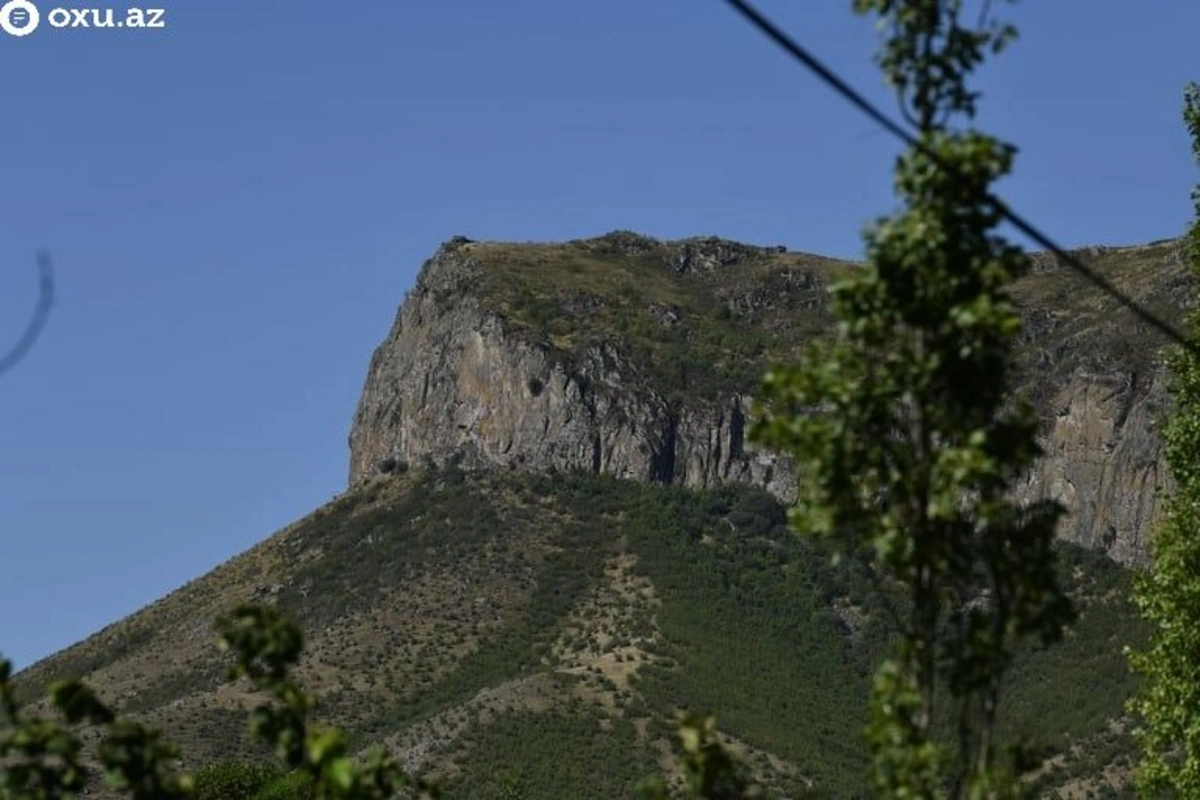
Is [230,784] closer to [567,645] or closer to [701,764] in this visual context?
[567,645]

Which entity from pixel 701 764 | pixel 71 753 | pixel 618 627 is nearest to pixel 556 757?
pixel 618 627

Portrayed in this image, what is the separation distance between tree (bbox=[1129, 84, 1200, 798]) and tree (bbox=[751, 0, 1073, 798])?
1595cm

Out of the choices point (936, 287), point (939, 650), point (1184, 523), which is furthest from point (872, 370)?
point (1184, 523)

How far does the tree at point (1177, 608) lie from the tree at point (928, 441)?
15946mm

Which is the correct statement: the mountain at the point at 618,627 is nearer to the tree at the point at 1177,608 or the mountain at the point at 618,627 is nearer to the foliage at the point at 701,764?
the tree at the point at 1177,608

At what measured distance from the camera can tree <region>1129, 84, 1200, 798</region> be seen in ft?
88.8

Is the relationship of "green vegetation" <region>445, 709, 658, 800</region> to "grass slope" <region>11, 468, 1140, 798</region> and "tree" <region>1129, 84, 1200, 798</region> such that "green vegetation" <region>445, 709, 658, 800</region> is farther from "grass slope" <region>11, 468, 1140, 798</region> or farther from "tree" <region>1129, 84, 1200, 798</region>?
"tree" <region>1129, 84, 1200, 798</region>

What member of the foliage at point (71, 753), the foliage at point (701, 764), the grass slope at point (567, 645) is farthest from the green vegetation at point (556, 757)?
the foliage at point (71, 753)

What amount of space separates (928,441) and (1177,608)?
1724cm

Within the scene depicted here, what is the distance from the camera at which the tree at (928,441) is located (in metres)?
10.9

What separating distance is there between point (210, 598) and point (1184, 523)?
16908 cm

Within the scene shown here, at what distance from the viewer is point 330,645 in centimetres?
16625

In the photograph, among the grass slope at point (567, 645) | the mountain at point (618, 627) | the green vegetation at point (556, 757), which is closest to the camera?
the green vegetation at point (556, 757)

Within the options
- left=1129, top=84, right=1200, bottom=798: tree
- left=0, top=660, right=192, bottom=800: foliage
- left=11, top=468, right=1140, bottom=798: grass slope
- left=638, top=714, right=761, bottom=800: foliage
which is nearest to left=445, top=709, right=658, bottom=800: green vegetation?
left=11, top=468, right=1140, bottom=798: grass slope
